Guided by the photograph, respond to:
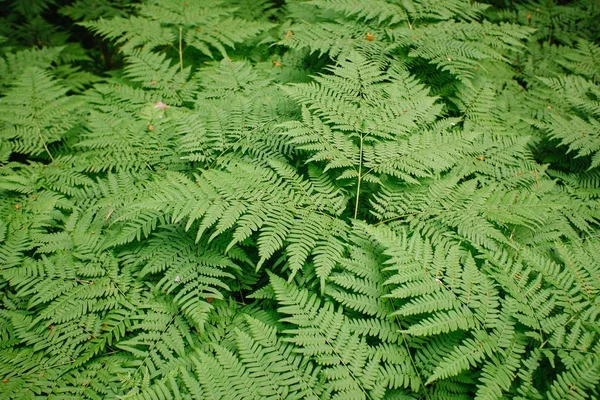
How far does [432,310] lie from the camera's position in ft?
7.36

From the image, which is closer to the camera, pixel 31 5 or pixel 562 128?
pixel 562 128

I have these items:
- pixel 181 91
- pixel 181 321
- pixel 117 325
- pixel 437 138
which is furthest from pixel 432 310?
pixel 181 91

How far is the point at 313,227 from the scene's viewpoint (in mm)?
2629

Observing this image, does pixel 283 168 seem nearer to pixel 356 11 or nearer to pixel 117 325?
pixel 117 325

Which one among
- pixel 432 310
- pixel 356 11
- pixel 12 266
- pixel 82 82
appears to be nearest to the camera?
pixel 432 310

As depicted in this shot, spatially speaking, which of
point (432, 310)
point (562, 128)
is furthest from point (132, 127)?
point (562, 128)

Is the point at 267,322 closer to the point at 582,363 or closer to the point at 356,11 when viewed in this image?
the point at 582,363

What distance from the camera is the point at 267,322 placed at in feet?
8.52

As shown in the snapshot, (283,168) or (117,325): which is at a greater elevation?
(283,168)

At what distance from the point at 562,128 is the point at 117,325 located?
166 inches

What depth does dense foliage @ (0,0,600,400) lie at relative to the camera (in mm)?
2219

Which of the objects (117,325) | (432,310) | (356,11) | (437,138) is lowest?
(117,325)

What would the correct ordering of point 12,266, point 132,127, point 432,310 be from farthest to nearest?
point 132,127
point 12,266
point 432,310

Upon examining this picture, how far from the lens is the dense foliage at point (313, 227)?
222 cm
